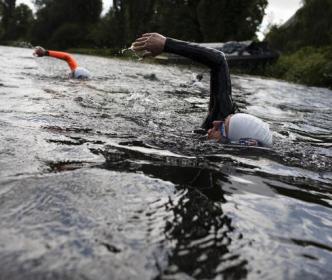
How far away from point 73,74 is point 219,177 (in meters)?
9.61

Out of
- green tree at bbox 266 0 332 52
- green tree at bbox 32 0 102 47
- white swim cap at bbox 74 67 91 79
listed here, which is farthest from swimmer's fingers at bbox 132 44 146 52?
green tree at bbox 32 0 102 47

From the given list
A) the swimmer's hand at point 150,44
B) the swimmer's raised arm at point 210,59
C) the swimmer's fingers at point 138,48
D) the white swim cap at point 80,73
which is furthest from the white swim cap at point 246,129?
the white swim cap at point 80,73

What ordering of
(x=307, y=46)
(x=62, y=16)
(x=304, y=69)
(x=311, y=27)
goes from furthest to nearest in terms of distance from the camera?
(x=62, y=16), (x=311, y=27), (x=307, y=46), (x=304, y=69)

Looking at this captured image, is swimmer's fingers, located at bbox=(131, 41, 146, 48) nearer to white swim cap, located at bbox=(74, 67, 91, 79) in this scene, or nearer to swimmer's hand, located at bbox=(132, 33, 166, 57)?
swimmer's hand, located at bbox=(132, 33, 166, 57)

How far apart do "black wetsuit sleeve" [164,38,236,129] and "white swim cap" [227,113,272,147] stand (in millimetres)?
471

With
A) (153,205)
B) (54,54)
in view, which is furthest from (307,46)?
(153,205)

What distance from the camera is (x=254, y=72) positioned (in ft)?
106

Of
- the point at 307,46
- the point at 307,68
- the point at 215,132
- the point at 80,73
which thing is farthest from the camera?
the point at 307,46

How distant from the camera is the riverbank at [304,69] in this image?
26344 millimetres

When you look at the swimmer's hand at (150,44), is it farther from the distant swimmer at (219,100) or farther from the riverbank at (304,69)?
the riverbank at (304,69)

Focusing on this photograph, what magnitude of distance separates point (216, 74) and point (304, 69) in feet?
80.4

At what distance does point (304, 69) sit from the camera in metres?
28.5

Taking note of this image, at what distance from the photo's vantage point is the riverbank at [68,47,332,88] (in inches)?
1037

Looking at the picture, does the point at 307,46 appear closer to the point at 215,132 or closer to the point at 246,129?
the point at 215,132
